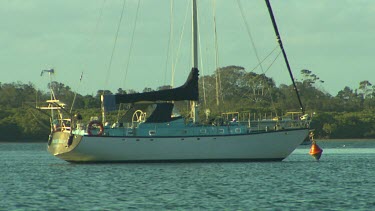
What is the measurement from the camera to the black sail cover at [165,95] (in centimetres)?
7288

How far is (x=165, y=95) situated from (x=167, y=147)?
3766 millimetres

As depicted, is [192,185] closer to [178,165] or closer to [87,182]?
[87,182]

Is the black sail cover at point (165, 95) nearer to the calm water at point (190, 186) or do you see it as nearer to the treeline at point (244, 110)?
the calm water at point (190, 186)

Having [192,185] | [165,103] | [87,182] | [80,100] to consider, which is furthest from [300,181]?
[80,100]

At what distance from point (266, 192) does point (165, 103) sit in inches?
875

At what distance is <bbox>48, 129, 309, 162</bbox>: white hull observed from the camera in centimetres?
7112

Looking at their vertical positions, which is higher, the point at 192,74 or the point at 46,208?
the point at 192,74

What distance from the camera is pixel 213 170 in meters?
65.7

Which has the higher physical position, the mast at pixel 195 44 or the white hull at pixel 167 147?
the mast at pixel 195 44

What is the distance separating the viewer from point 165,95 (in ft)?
240

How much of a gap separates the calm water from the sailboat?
110 cm

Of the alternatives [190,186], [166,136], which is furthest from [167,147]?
[190,186]

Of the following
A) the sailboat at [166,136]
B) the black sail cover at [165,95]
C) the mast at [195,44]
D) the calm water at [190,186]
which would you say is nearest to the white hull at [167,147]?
the sailboat at [166,136]

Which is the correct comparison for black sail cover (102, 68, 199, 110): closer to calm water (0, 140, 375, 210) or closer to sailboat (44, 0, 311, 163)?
sailboat (44, 0, 311, 163)
